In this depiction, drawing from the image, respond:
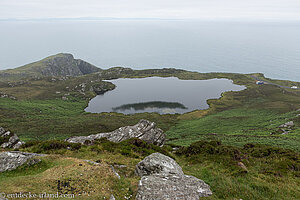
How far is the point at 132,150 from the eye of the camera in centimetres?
2978

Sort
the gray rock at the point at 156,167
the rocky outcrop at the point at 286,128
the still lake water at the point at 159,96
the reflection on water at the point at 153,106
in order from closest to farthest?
the gray rock at the point at 156,167
the rocky outcrop at the point at 286,128
the reflection on water at the point at 153,106
the still lake water at the point at 159,96

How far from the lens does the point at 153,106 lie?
112438 mm

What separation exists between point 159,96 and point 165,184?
365 feet

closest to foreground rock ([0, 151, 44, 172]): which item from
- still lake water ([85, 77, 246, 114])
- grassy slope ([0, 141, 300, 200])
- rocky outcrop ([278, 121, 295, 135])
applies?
grassy slope ([0, 141, 300, 200])

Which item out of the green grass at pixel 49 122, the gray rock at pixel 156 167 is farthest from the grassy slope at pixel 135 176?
the green grass at pixel 49 122

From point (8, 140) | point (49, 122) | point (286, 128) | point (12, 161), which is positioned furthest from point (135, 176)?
point (49, 122)

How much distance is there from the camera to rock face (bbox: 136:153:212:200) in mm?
15586

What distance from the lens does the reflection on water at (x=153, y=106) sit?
109 metres

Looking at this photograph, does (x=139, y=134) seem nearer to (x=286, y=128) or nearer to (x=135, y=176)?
(x=135, y=176)

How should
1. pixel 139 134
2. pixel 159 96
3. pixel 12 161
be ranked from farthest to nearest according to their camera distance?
pixel 159 96
pixel 139 134
pixel 12 161

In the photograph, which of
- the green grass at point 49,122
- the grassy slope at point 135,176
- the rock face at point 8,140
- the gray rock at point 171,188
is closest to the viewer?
the gray rock at point 171,188

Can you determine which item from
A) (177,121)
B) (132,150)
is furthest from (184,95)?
(132,150)

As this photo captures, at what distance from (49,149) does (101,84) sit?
13651 centimetres

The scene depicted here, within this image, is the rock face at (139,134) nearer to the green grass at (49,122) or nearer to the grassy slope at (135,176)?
the grassy slope at (135,176)
